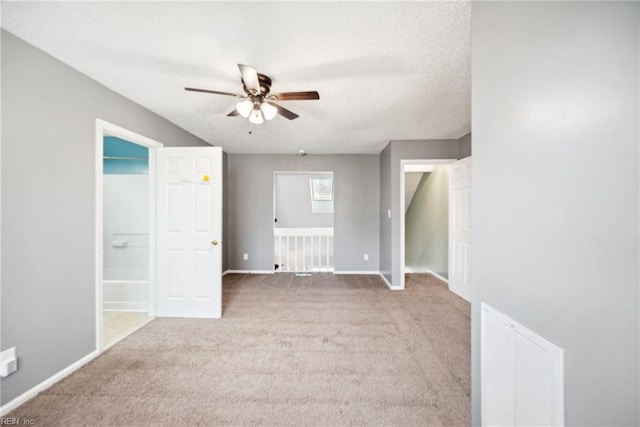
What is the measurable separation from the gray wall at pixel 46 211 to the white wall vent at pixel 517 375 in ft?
9.30

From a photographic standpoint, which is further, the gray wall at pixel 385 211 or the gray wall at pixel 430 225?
the gray wall at pixel 430 225

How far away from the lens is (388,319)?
282cm

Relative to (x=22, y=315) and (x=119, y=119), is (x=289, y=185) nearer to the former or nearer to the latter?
(x=119, y=119)

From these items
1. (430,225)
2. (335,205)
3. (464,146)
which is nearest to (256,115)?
(335,205)

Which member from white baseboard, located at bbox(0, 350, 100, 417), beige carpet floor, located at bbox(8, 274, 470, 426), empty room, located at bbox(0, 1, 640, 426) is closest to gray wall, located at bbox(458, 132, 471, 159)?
empty room, located at bbox(0, 1, 640, 426)

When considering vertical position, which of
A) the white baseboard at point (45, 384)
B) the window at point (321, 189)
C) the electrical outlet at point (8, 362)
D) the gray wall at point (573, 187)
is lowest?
the white baseboard at point (45, 384)

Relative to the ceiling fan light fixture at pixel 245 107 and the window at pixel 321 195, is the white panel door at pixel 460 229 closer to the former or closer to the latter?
the ceiling fan light fixture at pixel 245 107

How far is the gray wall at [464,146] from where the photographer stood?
11.9 ft

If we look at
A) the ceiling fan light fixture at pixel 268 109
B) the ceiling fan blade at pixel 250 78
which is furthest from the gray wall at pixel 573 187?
the ceiling fan light fixture at pixel 268 109

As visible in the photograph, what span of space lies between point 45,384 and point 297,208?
6.32 m

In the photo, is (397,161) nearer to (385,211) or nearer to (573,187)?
(385,211)

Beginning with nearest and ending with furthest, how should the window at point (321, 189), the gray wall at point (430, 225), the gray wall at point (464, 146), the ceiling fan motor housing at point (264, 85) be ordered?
the ceiling fan motor housing at point (264, 85) < the gray wall at point (464, 146) < the gray wall at point (430, 225) < the window at point (321, 189)

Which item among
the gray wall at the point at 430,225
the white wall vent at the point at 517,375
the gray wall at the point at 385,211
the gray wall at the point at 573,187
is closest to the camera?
the gray wall at the point at 573,187

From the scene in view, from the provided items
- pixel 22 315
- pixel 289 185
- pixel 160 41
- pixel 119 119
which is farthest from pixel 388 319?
pixel 289 185
